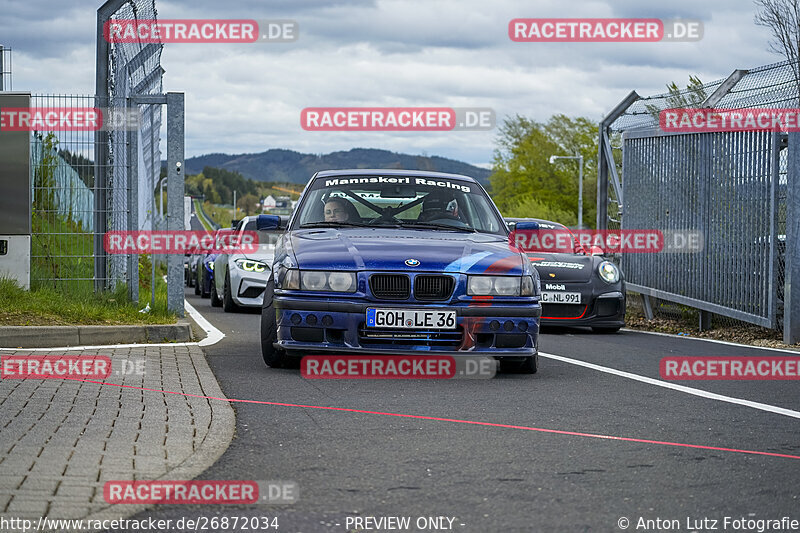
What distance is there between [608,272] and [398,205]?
14.5ft

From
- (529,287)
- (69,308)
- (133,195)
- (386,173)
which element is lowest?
(69,308)

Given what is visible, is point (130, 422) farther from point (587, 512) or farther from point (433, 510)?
point (587, 512)

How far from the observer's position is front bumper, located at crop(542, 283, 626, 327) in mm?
12719

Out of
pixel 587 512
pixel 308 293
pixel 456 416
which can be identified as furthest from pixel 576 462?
pixel 308 293

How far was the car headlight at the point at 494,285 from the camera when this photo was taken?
777cm

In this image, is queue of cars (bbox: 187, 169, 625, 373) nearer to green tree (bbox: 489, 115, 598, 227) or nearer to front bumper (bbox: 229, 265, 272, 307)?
front bumper (bbox: 229, 265, 272, 307)

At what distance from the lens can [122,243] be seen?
1195 centimetres
